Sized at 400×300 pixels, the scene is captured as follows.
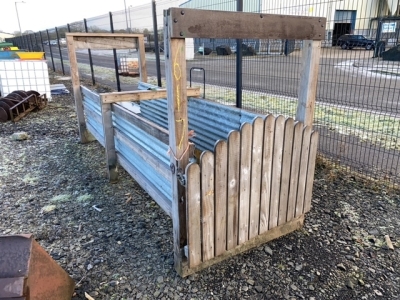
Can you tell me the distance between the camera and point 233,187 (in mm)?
2230

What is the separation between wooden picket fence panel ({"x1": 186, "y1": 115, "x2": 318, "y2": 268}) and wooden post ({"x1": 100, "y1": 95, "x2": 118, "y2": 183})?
1.99m

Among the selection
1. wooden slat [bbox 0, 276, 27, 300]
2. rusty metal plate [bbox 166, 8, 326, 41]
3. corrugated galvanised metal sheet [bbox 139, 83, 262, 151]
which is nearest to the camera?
wooden slat [bbox 0, 276, 27, 300]

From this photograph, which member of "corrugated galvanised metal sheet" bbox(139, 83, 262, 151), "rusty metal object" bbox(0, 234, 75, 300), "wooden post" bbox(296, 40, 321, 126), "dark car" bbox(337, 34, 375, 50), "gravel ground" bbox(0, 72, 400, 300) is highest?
"dark car" bbox(337, 34, 375, 50)

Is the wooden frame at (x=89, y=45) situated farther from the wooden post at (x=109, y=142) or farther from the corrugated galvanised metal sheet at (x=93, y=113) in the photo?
the wooden post at (x=109, y=142)

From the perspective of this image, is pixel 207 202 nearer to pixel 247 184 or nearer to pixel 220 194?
pixel 220 194

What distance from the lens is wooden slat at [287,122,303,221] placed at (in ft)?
8.09

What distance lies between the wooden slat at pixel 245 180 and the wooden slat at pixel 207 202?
0.84ft

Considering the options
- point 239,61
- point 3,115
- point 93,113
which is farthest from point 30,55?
point 239,61

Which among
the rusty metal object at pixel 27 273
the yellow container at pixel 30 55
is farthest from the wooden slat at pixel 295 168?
the yellow container at pixel 30 55

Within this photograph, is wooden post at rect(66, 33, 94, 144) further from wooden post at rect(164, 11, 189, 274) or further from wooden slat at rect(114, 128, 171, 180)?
wooden post at rect(164, 11, 189, 274)

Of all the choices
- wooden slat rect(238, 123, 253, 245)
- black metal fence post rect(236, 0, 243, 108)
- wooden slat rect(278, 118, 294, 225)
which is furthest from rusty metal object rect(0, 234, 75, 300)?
black metal fence post rect(236, 0, 243, 108)

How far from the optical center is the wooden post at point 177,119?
5.98 feet

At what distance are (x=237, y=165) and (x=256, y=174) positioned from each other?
0.72 feet

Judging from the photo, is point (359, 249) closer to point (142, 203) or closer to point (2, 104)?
point (142, 203)
